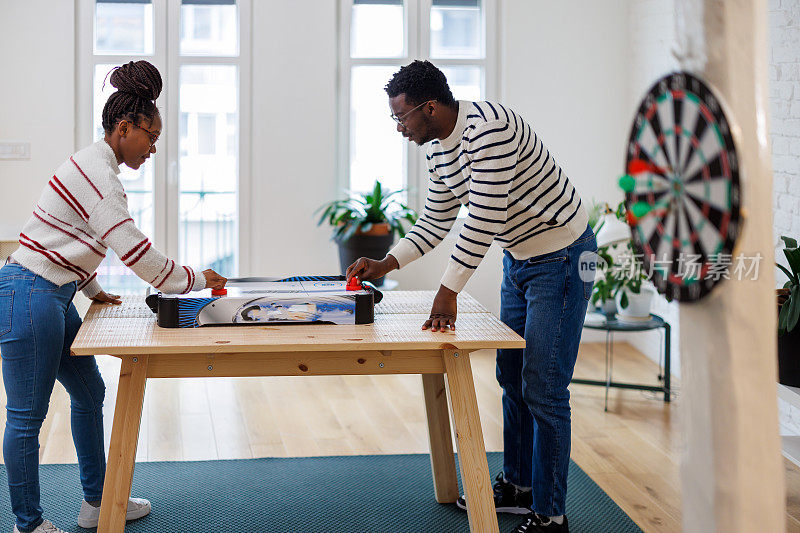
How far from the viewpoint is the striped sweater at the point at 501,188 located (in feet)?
6.79

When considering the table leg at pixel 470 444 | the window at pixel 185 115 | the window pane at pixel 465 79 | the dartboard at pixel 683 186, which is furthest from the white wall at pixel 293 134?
the dartboard at pixel 683 186

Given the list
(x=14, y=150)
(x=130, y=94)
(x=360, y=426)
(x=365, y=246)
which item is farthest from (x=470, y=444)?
(x=14, y=150)

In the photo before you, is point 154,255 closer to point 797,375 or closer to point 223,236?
point 797,375

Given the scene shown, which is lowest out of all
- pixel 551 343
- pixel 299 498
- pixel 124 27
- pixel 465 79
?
pixel 299 498

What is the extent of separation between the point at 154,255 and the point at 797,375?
2.05 m

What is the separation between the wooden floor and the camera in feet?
9.78

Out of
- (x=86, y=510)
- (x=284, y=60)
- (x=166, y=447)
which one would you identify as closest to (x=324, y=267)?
(x=284, y=60)

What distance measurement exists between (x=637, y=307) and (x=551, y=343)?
1782 millimetres

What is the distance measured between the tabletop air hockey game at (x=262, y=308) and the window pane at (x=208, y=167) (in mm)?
2977

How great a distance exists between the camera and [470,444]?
2.08 metres

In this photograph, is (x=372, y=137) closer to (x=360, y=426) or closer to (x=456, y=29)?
(x=456, y=29)

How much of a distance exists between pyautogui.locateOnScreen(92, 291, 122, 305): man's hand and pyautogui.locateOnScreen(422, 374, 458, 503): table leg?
39.1 inches

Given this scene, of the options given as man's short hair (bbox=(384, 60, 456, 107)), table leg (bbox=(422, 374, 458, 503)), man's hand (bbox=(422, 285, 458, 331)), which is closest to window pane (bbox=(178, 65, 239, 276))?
table leg (bbox=(422, 374, 458, 503))

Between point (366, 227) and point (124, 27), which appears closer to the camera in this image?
point (366, 227)
